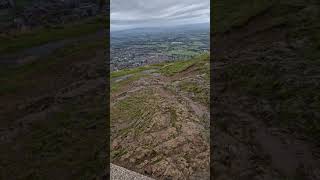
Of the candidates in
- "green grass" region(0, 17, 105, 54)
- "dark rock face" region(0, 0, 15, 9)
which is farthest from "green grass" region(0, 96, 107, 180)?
"dark rock face" region(0, 0, 15, 9)

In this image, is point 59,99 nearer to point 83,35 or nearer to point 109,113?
point 109,113

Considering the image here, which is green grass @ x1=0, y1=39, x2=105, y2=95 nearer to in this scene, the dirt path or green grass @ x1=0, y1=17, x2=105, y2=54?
the dirt path

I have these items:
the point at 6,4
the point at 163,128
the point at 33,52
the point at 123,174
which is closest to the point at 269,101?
the point at 163,128

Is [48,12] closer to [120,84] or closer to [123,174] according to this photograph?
[120,84]

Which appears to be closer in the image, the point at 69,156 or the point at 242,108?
the point at 69,156

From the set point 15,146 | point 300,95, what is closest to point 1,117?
point 15,146
